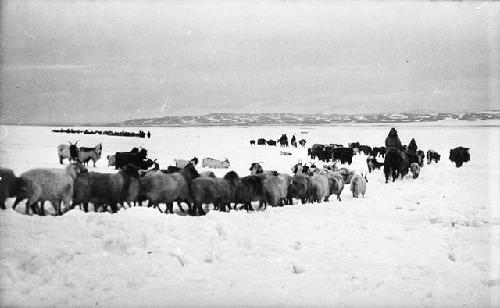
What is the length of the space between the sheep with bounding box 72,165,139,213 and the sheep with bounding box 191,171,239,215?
4.55 ft

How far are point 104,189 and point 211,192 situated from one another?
8.09ft

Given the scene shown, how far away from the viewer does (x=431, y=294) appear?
22.2 feet

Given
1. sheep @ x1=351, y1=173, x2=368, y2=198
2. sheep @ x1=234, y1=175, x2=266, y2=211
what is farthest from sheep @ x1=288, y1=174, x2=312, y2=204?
sheep @ x1=351, y1=173, x2=368, y2=198

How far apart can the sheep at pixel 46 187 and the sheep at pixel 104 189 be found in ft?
0.84

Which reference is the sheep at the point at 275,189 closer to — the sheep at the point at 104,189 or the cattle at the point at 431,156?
the sheep at the point at 104,189

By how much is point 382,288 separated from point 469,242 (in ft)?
11.3

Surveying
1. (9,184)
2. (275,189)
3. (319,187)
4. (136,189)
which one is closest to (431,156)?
(319,187)

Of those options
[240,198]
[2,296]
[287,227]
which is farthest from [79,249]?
[240,198]

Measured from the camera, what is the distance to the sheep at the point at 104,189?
10109mm

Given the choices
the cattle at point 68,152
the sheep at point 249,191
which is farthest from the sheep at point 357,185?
the cattle at point 68,152

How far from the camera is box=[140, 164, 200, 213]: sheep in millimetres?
10867

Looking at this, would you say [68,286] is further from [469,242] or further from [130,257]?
[469,242]

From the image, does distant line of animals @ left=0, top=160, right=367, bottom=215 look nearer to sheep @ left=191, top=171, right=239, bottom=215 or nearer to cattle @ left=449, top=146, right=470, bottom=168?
sheep @ left=191, top=171, right=239, bottom=215

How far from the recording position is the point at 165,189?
1088 centimetres
